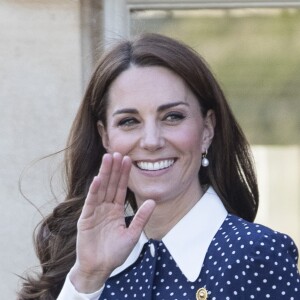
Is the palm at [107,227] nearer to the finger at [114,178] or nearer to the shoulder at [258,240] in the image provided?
the finger at [114,178]

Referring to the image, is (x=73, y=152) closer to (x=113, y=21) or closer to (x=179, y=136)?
(x=179, y=136)

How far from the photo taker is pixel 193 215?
459 centimetres

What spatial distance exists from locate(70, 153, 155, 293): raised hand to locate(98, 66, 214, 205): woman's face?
24 cm

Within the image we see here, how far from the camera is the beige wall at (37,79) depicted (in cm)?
599

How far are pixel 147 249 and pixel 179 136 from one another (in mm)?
403

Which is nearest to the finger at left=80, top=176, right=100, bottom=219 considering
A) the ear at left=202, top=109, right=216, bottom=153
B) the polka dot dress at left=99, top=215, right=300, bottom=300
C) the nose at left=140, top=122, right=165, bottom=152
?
the nose at left=140, top=122, right=165, bottom=152

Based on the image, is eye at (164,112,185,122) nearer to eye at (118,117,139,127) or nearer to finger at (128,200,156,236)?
eye at (118,117,139,127)

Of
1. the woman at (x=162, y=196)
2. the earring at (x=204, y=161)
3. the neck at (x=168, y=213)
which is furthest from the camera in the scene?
the earring at (x=204, y=161)

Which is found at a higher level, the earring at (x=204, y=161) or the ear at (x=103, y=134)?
the ear at (x=103, y=134)

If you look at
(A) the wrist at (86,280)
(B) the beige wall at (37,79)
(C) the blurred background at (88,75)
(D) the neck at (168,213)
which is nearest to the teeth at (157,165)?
(D) the neck at (168,213)

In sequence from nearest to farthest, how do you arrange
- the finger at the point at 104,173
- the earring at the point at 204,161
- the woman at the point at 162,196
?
the finger at the point at 104,173 → the woman at the point at 162,196 → the earring at the point at 204,161

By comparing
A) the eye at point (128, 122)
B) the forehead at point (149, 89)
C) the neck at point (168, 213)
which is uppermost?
the forehead at point (149, 89)

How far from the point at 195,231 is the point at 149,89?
0.45m

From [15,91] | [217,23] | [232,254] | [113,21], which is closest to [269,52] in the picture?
[217,23]
